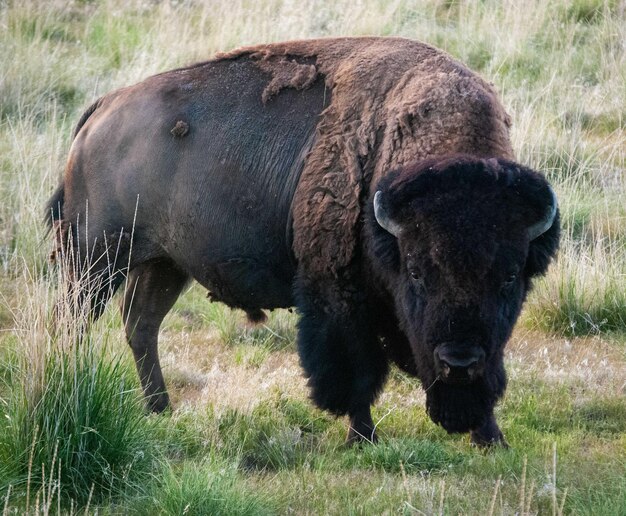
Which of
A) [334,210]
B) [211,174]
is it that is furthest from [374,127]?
[211,174]

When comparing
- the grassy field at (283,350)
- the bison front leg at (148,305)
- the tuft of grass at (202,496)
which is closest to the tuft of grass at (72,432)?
the grassy field at (283,350)

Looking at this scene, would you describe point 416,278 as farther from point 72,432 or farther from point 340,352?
point 72,432

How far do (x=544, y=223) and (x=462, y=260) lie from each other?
0.57 m

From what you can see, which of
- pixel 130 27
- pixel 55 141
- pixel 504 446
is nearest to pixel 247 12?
pixel 130 27

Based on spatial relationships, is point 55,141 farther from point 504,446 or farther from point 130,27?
point 504,446

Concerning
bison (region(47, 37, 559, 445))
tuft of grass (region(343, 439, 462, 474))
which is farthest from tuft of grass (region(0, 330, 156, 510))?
tuft of grass (region(343, 439, 462, 474))

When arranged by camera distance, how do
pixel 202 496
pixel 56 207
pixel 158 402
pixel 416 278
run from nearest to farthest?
pixel 202 496 < pixel 416 278 < pixel 158 402 < pixel 56 207

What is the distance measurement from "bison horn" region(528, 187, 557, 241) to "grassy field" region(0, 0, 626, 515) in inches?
44.0

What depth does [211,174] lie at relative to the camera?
6.05 m

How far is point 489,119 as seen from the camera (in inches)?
211

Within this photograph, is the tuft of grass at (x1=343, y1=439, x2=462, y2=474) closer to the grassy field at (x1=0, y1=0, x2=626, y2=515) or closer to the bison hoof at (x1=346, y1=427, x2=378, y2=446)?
the grassy field at (x1=0, y1=0, x2=626, y2=515)

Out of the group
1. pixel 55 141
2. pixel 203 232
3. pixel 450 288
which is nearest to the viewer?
pixel 450 288

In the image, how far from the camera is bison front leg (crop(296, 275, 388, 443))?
17.9ft

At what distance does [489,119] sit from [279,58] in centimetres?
151
